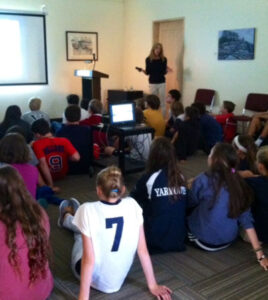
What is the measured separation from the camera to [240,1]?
6359mm

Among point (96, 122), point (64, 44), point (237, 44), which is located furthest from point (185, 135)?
point (64, 44)

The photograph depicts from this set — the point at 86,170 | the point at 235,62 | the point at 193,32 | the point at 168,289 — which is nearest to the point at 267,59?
the point at 235,62

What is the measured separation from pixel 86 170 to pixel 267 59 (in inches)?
137

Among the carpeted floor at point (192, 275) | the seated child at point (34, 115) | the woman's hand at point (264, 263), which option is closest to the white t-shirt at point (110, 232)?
the carpeted floor at point (192, 275)

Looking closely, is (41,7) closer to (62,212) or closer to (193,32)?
(193,32)

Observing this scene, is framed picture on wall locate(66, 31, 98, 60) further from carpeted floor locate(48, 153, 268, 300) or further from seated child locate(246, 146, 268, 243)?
seated child locate(246, 146, 268, 243)

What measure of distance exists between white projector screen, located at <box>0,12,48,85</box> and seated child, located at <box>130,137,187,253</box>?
5621 millimetres

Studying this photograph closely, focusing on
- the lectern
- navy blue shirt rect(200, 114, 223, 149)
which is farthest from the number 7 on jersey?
the lectern

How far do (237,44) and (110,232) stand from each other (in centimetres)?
531

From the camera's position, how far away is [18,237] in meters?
1.80

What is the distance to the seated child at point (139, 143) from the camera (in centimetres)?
453

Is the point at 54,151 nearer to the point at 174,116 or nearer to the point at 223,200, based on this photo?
the point at 223,200

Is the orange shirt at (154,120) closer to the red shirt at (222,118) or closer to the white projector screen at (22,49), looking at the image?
the red shirt at (222,118)

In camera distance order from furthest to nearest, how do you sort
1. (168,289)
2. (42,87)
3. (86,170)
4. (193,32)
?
(42,87) < (193,32) < (86,170) < (168,289)
